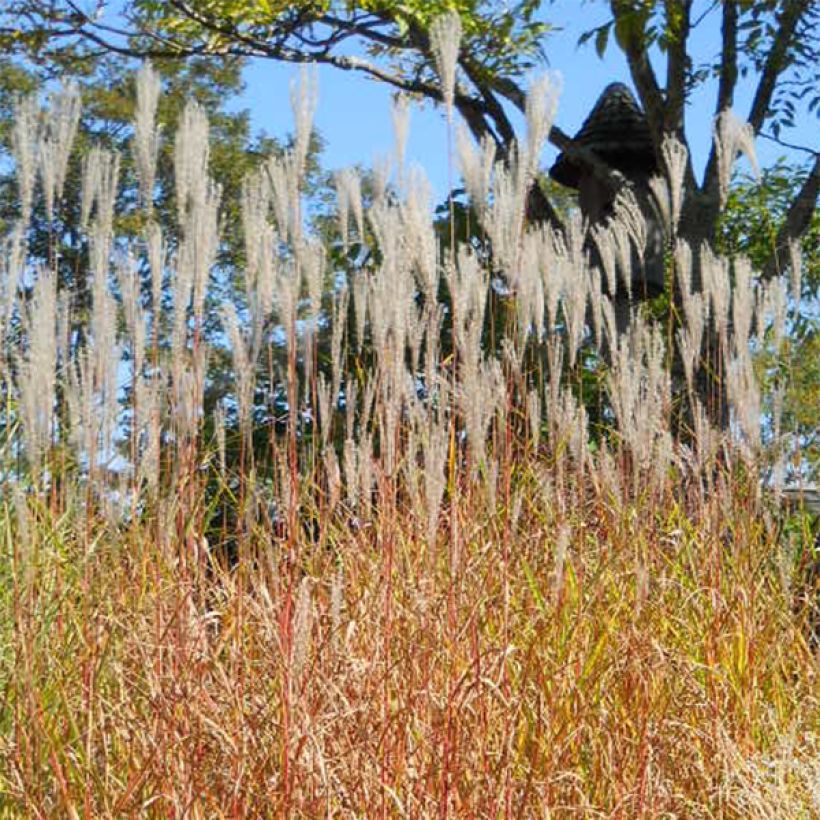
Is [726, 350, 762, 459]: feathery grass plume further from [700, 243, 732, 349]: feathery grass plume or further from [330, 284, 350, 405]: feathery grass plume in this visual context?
[330, 284, 350, 405]: feathery grass plume

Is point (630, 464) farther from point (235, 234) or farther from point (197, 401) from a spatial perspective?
point (235, 234)

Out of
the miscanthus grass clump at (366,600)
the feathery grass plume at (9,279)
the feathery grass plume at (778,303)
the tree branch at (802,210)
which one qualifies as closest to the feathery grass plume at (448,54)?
the miscanthus grass clump at (366,600)

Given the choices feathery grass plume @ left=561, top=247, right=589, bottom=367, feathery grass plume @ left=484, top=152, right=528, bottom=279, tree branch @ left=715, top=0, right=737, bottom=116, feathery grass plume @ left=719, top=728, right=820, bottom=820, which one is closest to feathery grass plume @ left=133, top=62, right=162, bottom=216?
feathery grass plume @ left=484, top=152, right=528, bottom=279

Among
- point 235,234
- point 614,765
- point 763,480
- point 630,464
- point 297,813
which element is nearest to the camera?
point 297,813

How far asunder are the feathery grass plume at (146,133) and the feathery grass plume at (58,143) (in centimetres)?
19

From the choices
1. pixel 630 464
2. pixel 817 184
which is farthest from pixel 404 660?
pixel 817 184

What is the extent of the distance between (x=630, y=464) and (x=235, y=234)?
45.1 feet

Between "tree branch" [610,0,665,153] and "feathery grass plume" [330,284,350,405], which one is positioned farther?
"tree branch" [610,0,665,153]

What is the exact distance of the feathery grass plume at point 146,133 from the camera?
2.11 m

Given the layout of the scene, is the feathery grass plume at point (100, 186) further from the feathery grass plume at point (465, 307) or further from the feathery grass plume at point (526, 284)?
the feathery grass plume at point (526, 284)

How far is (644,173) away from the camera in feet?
30.7

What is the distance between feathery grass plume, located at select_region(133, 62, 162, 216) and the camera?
2.11 m

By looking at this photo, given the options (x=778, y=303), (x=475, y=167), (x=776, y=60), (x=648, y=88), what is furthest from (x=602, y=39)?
(x=475, y=167)

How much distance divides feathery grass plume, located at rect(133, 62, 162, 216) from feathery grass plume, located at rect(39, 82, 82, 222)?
188 millimetres
